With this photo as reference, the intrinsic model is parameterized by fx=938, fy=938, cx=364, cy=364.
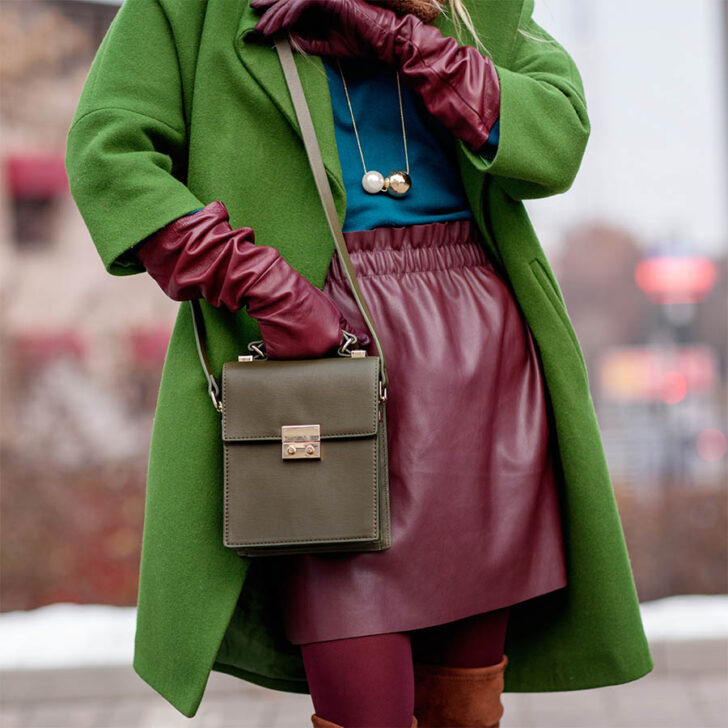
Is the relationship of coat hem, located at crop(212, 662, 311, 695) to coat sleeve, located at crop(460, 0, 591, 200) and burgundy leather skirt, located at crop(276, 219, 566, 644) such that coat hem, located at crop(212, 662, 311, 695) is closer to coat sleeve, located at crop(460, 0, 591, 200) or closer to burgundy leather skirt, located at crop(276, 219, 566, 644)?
burgundy leather skirt, located at crop(276, 219, 566, 644)

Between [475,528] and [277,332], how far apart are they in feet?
1.48

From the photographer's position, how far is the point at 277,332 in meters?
1.37

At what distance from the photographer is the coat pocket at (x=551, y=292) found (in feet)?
5.36

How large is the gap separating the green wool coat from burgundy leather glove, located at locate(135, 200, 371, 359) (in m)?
0.04

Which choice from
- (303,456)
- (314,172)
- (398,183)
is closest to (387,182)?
(398,183)

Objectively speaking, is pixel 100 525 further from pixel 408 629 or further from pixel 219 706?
pixel 408 629

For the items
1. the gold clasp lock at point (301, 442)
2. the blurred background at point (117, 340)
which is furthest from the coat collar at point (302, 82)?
the blurred background at point (117, 340)

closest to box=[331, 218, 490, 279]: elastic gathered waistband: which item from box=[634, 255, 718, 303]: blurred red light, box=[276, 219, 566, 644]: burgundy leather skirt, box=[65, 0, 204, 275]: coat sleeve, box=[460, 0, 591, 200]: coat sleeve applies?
box=[276, 219, 566, 644]: burgundy leather skirt

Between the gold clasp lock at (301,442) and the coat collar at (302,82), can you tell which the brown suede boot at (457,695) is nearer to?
the gold clasp lock at (301,442)

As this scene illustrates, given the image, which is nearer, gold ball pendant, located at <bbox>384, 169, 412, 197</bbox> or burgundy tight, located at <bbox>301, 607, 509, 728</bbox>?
burgundy tight, located at <bbox>301, 607, 509, 728</bbox>

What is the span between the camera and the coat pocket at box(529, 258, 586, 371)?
163 centimetres

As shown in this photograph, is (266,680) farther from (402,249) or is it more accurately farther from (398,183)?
(398,183)

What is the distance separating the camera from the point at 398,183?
4.97ft

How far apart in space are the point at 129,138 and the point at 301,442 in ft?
1.73
